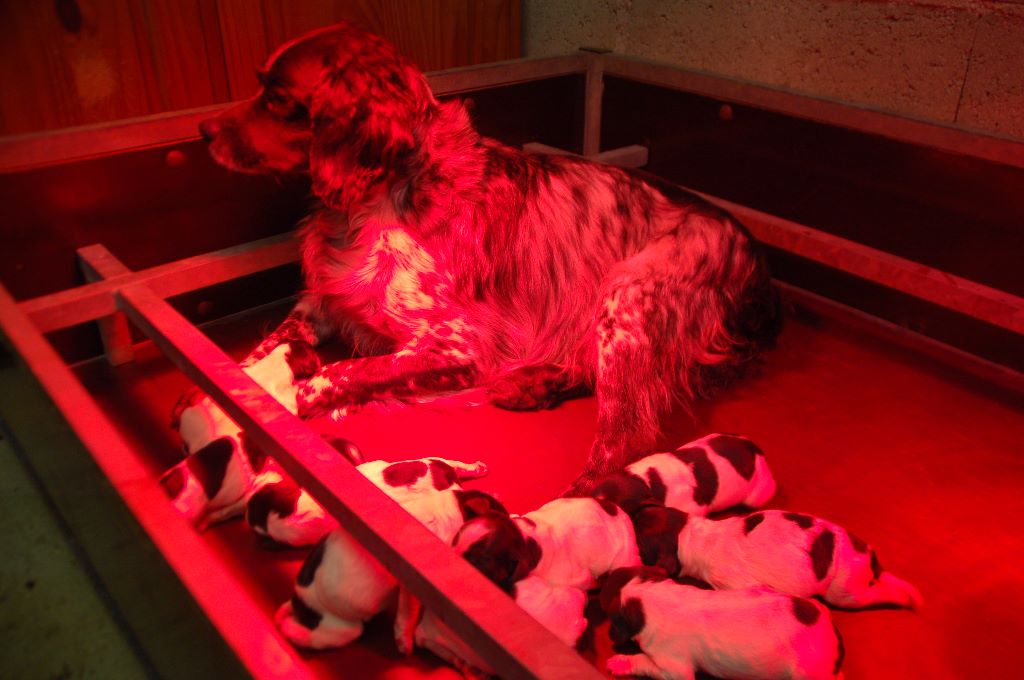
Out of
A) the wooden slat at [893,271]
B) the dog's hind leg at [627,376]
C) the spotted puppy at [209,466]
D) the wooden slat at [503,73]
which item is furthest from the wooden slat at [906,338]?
the spotted puppy at [209,466]

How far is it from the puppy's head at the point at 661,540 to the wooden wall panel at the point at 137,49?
2254 millimetres

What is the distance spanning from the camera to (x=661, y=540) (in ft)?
6.47

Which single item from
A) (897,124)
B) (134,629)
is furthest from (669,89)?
(134,629)

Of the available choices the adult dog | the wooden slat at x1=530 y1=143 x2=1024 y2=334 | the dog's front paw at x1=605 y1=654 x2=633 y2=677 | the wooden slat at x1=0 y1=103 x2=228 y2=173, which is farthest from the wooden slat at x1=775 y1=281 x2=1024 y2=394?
the wooden slat at x1=0 y1=103 x2=228 y2=173

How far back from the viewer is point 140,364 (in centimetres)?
285

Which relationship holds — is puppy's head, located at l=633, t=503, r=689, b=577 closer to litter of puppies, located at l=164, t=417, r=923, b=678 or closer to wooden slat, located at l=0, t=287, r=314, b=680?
litter of puppies, located at l=164, t=417, r=923, b=678

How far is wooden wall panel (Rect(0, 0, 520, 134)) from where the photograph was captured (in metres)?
2.73

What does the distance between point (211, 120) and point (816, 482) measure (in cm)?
206

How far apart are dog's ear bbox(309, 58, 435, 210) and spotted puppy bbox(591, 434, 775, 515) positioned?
1.12 meters

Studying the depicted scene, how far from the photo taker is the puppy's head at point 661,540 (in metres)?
1.97

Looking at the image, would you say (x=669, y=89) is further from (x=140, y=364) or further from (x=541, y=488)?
(x=140, y=364)

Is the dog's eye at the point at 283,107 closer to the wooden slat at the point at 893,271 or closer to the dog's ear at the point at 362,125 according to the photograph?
the dog's ear at the point at 362,125

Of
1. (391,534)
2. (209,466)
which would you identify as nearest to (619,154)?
(209,466)

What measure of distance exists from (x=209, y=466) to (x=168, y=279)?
0.78 m
